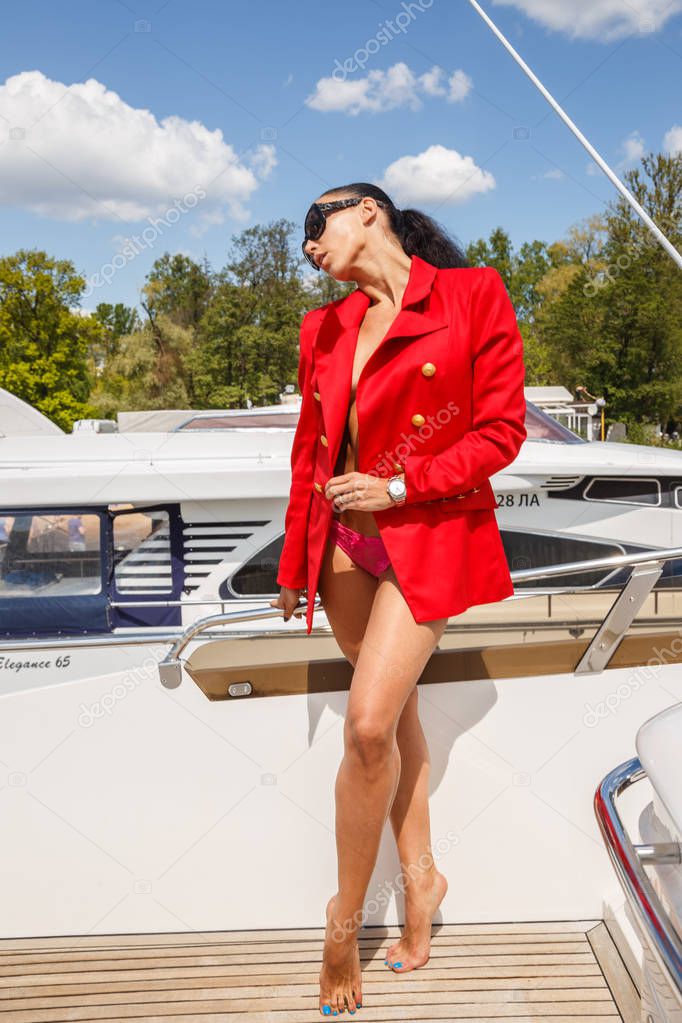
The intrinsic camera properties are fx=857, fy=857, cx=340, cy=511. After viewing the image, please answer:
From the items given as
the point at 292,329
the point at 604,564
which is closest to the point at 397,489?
the point at 604,564

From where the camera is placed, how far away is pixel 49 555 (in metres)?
5.29

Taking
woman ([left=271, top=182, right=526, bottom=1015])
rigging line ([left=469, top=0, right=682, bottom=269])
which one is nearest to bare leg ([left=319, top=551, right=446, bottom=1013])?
woman ([left=271, top=182, right=526, bottom=1015])

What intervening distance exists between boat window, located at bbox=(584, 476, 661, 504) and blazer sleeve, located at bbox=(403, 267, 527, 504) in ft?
14.8

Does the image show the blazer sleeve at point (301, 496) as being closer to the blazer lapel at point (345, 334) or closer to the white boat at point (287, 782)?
the blazer lapel at point (345, 334)

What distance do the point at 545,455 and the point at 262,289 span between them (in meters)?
32.2

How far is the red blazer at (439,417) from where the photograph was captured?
6.30 feet

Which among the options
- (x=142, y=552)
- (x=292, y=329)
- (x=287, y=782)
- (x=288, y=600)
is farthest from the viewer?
(x=292, y=329)

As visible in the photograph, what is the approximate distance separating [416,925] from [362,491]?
1.22m

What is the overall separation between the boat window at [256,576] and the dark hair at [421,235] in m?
3.66

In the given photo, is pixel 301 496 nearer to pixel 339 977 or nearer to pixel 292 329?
pixel 339 977

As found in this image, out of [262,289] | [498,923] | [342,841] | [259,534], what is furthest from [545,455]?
[262,289]

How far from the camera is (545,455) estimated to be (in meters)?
6.26

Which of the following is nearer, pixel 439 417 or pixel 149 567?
pixel 439 417

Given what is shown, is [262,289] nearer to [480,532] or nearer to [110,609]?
[110,609]
